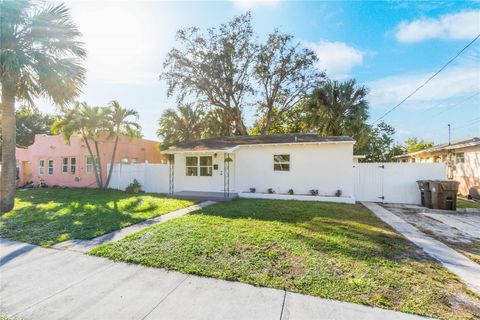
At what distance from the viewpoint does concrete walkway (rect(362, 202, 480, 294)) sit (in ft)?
11.9

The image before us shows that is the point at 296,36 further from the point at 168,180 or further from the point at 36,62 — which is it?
the point at 36,62

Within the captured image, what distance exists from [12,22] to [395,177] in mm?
17643

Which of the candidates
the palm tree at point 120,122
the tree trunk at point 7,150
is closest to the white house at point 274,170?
the palm tree at point 120,122

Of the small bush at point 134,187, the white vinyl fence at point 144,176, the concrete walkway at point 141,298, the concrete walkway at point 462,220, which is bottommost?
the concrete walkway at point 141,298

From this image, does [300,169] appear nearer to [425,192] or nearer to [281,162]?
[281,162]

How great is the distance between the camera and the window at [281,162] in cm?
1193

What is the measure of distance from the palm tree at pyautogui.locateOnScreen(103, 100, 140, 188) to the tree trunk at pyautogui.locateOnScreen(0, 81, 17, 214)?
645 cm

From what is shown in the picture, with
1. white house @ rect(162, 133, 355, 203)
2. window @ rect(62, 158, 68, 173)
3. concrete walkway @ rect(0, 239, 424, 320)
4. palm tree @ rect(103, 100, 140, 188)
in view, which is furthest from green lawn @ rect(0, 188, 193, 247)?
window @ rect(62, 158, 68, 173)

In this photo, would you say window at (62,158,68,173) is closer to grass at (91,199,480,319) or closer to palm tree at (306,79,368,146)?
grass at (91,199,480,319)

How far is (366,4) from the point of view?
10.4 meters

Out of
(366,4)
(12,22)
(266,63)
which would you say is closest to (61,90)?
(12,22)

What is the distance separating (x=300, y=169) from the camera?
11648 millimetres

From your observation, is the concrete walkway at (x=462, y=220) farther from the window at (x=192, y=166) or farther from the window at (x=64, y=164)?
the window at (x=64, y=164)

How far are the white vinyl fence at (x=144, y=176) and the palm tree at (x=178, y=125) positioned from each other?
515 centimetres
